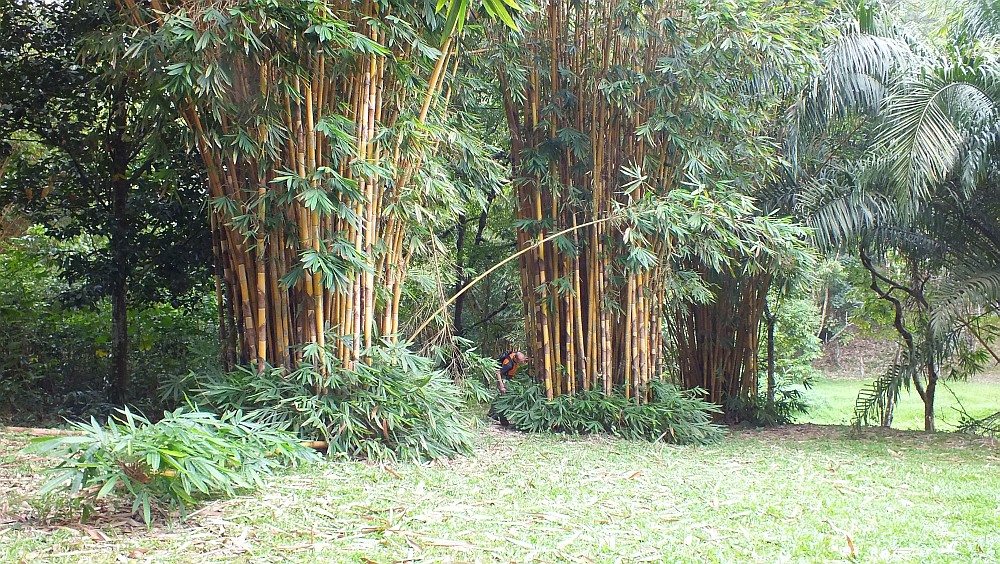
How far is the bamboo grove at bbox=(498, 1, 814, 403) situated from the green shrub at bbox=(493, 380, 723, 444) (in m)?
0.10

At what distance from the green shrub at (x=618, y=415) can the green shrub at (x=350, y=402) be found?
4.05 feet

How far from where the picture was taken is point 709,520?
100 inches

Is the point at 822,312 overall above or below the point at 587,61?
below

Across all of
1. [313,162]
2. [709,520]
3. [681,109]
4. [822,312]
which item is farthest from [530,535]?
[822,312]

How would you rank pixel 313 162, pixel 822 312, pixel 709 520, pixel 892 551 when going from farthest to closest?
1. pixel 822 312
2. pixel 313 162
3. pixel 709 520
4. pixel 892 551

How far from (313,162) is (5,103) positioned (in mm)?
2716

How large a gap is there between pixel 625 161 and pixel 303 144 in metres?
2.18

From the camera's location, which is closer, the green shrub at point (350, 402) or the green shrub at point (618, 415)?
the green shrub at point (350, 402)

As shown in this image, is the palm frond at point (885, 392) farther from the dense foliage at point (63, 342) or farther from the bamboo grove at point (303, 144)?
the dense foliage at point (63, 342)

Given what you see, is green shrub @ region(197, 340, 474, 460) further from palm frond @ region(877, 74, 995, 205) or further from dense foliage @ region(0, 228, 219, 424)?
palm frond @ region(877, 74, 995, 205)

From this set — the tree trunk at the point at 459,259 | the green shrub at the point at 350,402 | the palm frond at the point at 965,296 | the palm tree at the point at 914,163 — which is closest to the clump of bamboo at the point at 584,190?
the palm tree at the point at 914,163

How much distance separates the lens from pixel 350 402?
3.28 meters

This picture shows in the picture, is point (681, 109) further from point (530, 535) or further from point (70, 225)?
point (70, 225)

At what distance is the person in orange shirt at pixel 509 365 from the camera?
15.9 feet
